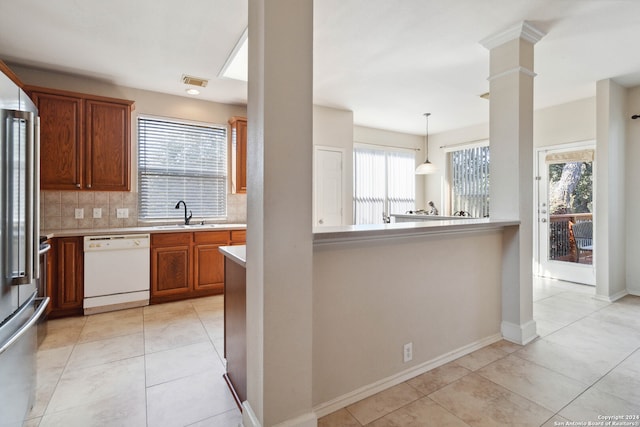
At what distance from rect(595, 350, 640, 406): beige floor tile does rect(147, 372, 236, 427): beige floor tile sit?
234 centimetres

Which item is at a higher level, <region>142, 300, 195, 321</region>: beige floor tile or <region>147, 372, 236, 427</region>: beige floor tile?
<region>142, 300, 195, 321</region>: beige floor tile

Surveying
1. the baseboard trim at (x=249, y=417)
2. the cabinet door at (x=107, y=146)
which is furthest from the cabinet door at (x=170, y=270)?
the baseboard trim at (x=249, y=417)

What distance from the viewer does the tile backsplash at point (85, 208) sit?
3.55m

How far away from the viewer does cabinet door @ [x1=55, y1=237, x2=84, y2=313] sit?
3174 millimetres

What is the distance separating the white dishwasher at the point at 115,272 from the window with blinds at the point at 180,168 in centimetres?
75

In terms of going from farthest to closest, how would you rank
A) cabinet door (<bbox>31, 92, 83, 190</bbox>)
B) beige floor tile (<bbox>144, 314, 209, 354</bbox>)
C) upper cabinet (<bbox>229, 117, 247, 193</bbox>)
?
upper cabinet (<bbox>229, 117, 247, 193</bbox>) < cabinet door (<bbox>31, 92, 83, 190</bbox>) < beige floor tile (<bbox>144, 314, 209, 354</bbox>)

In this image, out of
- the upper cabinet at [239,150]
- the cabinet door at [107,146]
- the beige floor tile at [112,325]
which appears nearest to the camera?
the beige floor tile at [112,325]

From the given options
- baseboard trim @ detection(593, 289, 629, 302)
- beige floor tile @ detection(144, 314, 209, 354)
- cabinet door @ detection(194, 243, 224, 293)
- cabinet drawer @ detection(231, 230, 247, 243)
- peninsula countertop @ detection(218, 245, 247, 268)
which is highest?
peninsula countertop @ detection(218, 245, 247, 268)

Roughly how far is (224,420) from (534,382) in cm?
195

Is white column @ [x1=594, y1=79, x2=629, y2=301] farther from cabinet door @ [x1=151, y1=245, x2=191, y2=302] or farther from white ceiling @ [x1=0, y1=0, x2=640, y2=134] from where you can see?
cabinet door @ [x1=151, y1=245, x2=191, y2=302]

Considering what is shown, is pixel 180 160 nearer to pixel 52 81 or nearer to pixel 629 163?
pixel 52 81

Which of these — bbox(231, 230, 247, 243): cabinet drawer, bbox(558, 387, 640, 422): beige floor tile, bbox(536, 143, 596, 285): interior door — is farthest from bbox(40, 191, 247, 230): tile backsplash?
bbox(536, 143, 596, 285): interior door

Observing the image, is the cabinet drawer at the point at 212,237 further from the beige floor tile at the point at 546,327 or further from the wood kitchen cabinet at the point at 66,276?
the beige floor tile at the point at 546,327

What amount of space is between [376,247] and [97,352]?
2.37 metres
